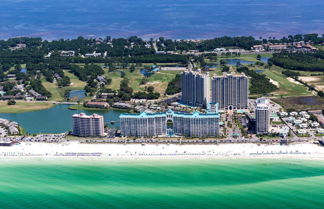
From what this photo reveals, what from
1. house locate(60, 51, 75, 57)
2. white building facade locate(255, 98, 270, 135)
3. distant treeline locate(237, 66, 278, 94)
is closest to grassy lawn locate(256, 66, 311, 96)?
distant treeline locate(237, 66, 278, 94)

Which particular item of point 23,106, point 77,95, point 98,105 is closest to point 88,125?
point 98,105

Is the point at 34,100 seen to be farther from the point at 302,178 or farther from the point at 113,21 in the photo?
the point at 113,21

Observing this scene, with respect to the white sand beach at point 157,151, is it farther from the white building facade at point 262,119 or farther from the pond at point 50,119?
the pond at point 50,119

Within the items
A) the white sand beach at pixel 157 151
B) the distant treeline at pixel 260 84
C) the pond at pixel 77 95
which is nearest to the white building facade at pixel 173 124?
the white sand beach at pixel 157 151

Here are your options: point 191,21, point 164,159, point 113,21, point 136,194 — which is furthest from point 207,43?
point 136,194

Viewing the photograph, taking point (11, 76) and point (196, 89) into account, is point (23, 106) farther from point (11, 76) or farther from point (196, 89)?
point (196, 89)
